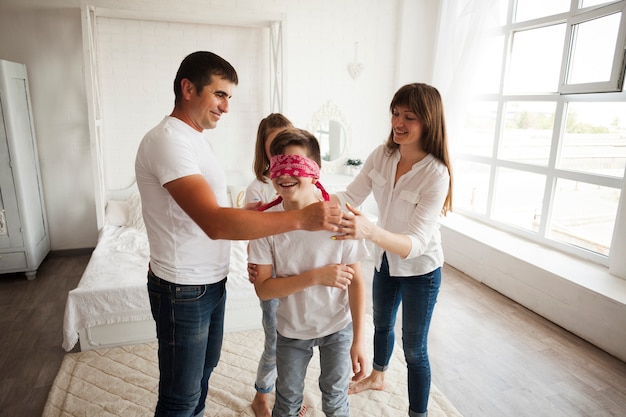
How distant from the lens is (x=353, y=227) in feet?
3.98

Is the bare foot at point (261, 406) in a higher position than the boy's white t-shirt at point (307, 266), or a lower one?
lower

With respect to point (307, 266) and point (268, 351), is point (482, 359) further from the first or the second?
point (307, 266)

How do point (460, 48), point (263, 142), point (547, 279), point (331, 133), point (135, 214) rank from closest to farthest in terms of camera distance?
point (263, 142), point (547, 279), point (135, 214), point (460, 48), point (331, 133)

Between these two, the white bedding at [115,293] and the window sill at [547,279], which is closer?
the white bedding at [115,293]

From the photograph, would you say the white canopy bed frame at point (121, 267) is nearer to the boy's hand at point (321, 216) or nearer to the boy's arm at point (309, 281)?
the boy's arm at point (309, 281)

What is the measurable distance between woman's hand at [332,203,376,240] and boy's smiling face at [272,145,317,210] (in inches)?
5.3

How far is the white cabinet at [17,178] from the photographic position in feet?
9.98

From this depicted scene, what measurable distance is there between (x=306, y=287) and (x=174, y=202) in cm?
45

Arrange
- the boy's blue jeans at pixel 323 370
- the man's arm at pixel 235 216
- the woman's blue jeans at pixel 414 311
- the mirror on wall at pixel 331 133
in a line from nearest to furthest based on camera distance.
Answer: the man's arm at pixel 235 216
the boy's blue jeans at pixel 323 370
the woman's blue jeans at pixel 414 311
the mirror on wall at pixel 331 133

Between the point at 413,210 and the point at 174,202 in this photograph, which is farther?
the point at 413,210

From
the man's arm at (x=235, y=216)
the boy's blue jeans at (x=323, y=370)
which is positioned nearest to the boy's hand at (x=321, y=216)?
the man's arm at (x=235, y=216)

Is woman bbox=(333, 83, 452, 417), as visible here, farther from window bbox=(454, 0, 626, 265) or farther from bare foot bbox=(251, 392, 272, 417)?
window bbox=(454, 0, 626, 265)

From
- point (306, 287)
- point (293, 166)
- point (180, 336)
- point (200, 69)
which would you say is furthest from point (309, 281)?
point (200, 69)

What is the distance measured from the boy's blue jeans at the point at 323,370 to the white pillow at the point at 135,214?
7.85ft
